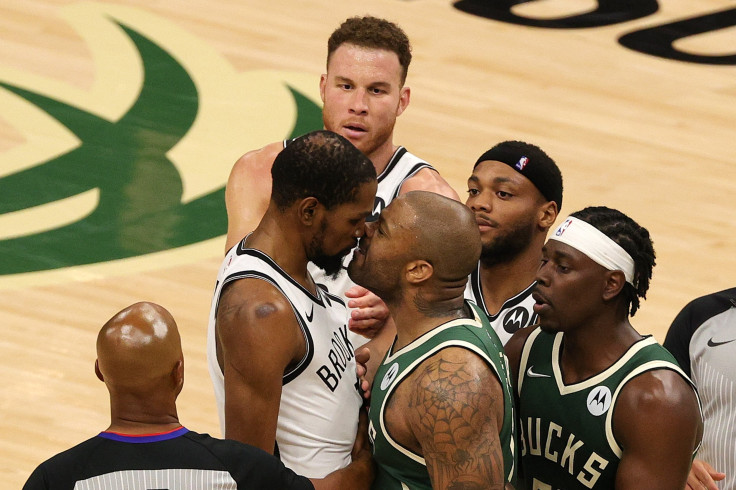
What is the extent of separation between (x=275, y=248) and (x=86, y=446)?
0.80 meters

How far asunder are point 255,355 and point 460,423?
0.57m

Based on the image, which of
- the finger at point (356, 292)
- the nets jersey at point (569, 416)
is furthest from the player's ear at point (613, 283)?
the finger at point (356, 292)

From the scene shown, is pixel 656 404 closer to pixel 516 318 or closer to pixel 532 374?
pixel 532 374

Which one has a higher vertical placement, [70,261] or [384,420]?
[384,420]

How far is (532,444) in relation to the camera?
3811mm

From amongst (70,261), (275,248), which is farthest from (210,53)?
(275,248)

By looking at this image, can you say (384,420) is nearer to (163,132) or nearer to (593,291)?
(593,291)

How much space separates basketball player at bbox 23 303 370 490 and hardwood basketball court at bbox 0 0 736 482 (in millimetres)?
2659

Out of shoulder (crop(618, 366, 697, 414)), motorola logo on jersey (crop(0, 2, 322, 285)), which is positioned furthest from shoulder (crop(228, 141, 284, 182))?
motorola logo on jersey (crop(0, 2, 322, 285))

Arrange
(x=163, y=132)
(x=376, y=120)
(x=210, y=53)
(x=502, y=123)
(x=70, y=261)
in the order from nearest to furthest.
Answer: (x=376, y=120), (x=70, y=261), (x=163, y=132), (x=502, y=123), (x=210, y=53)

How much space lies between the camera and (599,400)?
3.62m

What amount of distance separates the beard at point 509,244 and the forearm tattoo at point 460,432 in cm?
119

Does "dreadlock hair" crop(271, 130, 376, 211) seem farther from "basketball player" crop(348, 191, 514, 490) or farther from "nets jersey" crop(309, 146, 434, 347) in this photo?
"nets jersey" crop(309, 146, 434, 347)

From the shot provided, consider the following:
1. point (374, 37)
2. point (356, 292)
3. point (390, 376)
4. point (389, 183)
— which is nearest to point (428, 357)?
point (390, 376)
